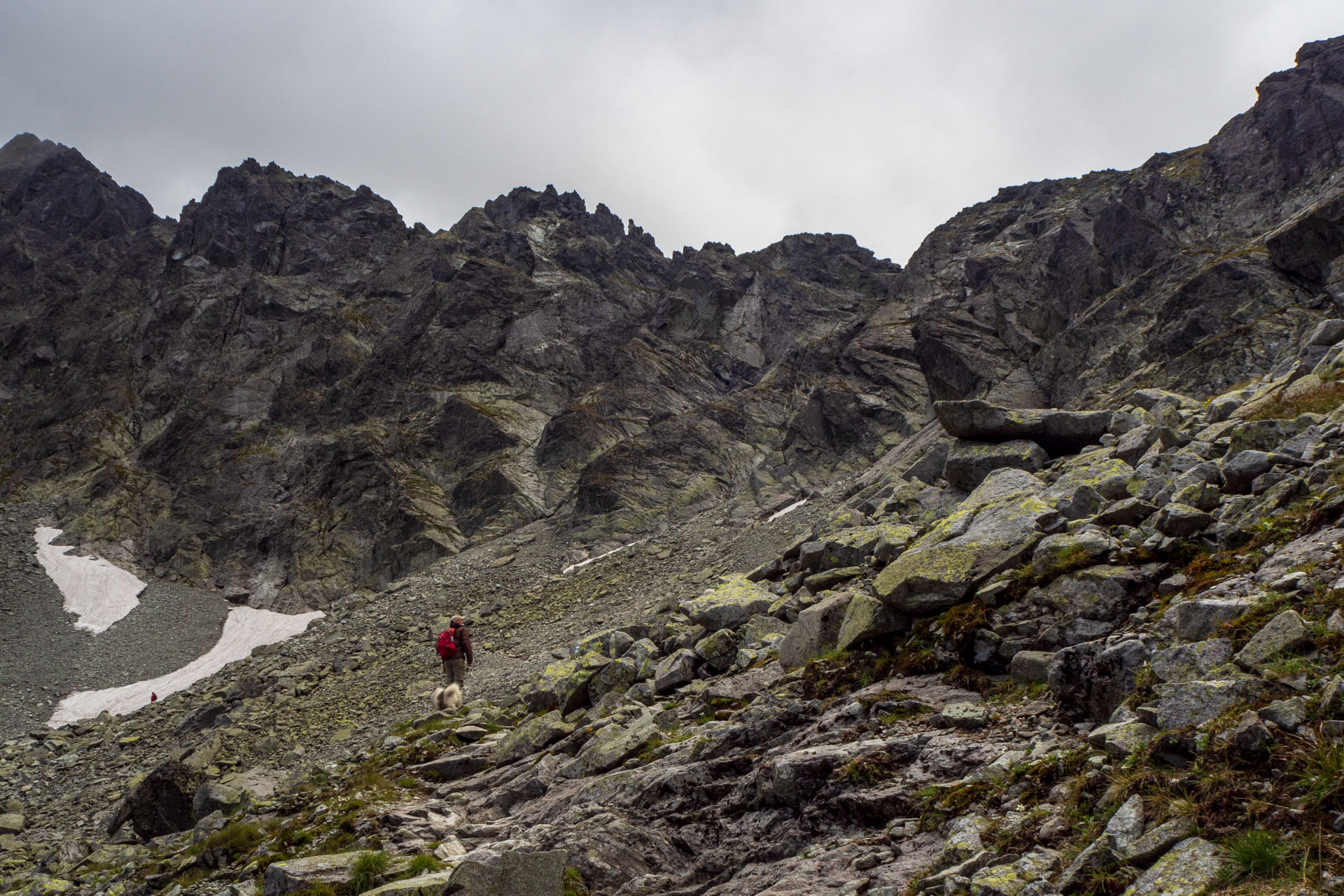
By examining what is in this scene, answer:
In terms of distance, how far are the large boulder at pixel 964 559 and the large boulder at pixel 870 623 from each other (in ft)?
0.51

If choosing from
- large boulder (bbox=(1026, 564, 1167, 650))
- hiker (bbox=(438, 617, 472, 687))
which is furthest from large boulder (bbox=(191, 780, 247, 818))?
large boulder (bbox=(1026, 564, 1167, 650))

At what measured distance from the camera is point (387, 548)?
74.9m

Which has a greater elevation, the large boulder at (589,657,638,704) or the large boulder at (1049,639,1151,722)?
the large boulder at (589,657,638,704)

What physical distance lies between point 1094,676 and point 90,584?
9388 centimetres

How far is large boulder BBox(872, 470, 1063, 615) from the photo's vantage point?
36.7ft

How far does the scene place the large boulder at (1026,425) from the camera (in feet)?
74.8

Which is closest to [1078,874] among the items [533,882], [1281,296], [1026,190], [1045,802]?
[1045,802]

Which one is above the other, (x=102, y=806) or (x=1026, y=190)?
(x=1026, y=190)

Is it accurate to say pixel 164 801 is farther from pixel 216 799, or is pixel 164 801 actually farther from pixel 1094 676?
pixel 1094 676

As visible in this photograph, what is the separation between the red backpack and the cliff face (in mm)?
38799

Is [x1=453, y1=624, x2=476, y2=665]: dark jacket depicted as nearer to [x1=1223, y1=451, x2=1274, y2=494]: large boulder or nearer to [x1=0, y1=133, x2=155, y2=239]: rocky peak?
[x1=1223, y1=451, x2=1274, y2=494]: large boulder

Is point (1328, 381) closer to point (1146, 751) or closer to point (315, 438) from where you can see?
point (1146, 751)

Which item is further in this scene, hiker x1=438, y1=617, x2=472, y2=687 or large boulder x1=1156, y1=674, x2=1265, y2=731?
hiker x1=438, y1=617, x2=472, y2=687

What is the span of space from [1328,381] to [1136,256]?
6284 centimetres
